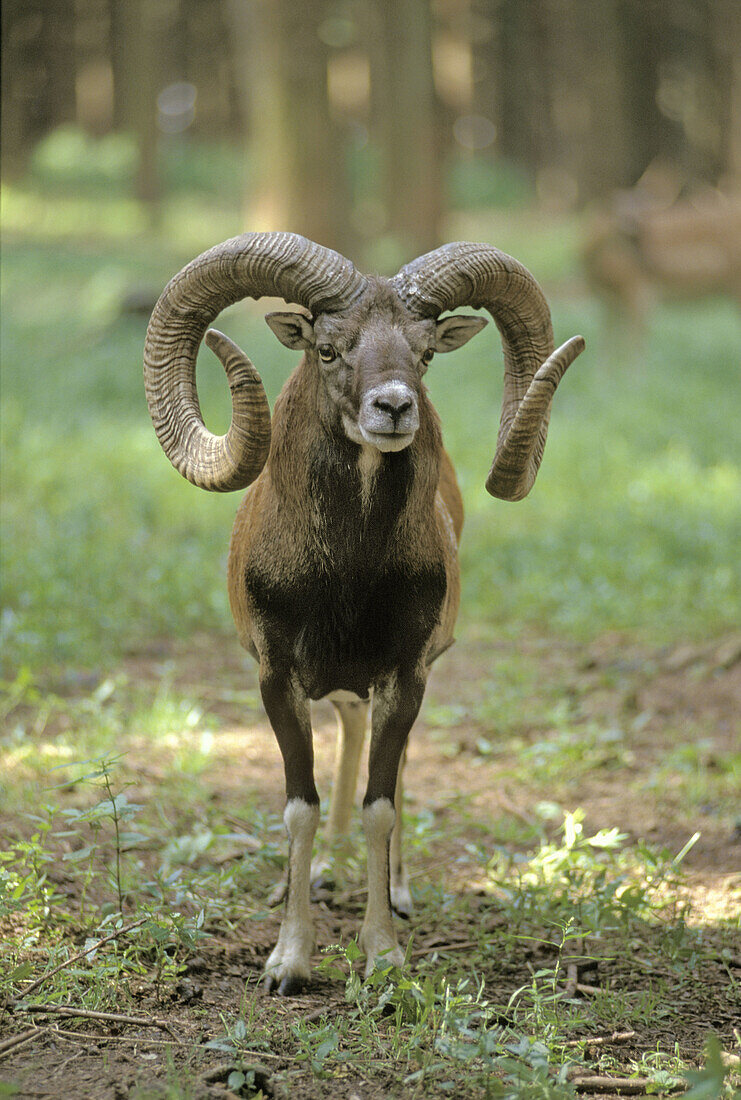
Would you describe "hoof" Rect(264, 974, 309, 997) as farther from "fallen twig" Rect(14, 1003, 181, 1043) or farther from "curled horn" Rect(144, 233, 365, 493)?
"curled horn" Rect(144, 233, 365, 493)

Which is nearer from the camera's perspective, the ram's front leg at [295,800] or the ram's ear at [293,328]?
the ram's ear at [293,328]

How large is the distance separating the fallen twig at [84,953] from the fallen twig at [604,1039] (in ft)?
4.71

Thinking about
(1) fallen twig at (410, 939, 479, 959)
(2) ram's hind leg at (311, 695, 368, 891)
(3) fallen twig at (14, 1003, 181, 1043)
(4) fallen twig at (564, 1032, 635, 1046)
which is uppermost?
(2) ram's hind leg at (311, 695, 368, 891)

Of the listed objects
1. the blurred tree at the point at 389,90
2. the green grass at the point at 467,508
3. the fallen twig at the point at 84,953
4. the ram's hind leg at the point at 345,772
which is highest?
the blurred tree at the point at 389,90

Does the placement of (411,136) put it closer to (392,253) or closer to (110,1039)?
(392,253)

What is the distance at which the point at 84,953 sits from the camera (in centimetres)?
398

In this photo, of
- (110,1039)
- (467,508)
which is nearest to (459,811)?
(110,1039)

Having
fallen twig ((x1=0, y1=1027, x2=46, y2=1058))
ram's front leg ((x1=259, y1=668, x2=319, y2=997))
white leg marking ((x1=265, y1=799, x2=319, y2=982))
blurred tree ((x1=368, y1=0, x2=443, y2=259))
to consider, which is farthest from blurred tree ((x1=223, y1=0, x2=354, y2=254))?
fallen twig ((x1=0, y1=1027, x2=46, y2=1058))

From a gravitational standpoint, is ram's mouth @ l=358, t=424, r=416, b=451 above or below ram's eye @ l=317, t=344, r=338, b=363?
below

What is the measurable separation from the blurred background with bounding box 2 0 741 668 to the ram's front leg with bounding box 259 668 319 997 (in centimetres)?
304

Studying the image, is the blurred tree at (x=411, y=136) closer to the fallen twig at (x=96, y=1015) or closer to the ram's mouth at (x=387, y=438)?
the ram's mouth at (x=387, y=438)

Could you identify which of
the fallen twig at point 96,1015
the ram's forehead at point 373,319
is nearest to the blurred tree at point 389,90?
the ram's forehead at point 373,319

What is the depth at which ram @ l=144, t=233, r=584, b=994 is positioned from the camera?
4184 mm

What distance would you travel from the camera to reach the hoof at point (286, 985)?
4199 millimetres
